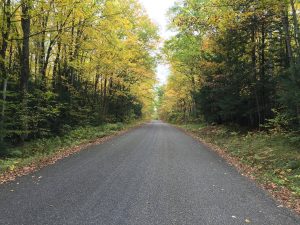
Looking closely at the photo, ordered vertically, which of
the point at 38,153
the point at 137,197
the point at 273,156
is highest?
the point at 273,156

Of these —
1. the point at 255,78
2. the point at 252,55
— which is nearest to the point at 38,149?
the point at 255,78

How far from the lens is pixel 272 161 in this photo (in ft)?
31.8

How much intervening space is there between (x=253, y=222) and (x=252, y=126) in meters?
13.9

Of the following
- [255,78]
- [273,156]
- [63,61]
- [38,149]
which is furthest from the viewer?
[63,61]

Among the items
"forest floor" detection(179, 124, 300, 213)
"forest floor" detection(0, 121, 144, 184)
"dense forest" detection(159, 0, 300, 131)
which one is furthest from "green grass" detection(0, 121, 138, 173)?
"dense forest" detection(159, 0, 300, 131)

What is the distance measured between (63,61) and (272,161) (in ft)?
50.0

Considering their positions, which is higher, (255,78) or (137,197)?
(255,78)

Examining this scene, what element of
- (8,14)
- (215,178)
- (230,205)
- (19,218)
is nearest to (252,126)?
(215,178)

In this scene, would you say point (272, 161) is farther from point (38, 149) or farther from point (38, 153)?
point (38, 149)

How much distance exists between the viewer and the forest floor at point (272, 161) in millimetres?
6916

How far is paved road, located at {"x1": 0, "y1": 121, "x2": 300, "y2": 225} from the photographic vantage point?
4.91 meters

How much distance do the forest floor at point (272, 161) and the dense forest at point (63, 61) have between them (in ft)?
25.7

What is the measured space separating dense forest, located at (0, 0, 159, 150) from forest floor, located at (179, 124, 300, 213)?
7837mm

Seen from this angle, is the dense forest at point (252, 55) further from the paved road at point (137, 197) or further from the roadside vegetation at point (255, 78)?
the paved road at point (137, 197)
